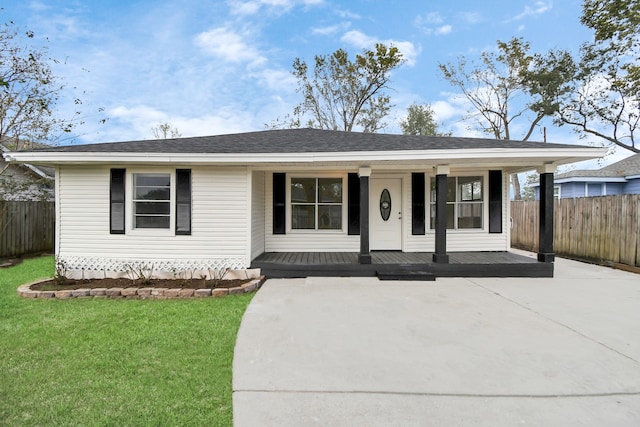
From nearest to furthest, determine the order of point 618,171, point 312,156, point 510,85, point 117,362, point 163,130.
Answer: point 117,362
point 312,156
point 618,171
point 510,85
point 163,130

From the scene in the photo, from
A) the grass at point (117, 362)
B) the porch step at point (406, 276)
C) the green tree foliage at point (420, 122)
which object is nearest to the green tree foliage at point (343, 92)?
the green tree foliage at point (420, 122)

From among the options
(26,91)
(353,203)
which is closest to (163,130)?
(26,91)

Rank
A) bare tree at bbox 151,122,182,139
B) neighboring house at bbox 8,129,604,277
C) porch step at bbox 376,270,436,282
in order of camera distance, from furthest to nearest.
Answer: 1. bare tree at bbox 151,122,182,139
2. porch step at bbox 376,270,436,282
3. neighboring house at bbox 8,129,604,277

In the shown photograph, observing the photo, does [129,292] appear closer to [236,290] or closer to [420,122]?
[236,290]

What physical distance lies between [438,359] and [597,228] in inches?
295

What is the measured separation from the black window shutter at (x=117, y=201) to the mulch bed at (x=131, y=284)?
1.03 meters

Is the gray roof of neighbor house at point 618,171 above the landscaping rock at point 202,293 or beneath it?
above

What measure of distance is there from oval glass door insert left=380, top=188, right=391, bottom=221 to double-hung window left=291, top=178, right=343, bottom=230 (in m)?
1.04

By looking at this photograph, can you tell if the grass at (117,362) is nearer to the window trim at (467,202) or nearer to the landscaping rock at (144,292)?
the landscaping rock at (144,292)

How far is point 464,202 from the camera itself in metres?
7.65

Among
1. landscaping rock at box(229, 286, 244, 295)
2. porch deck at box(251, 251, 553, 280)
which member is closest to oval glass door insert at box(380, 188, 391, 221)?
porch deck at box(251, 251, 553, 280)

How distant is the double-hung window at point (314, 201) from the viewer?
7.58m

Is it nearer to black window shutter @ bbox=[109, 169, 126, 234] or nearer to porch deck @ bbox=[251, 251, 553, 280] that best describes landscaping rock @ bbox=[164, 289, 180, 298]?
porch deck @ bbox=[251, 251, 553, 280]

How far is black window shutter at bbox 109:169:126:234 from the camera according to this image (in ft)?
19.7
